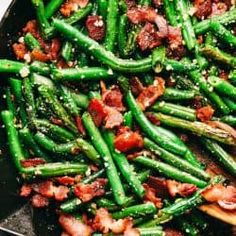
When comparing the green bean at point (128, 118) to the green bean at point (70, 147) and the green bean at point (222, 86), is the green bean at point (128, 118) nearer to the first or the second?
the green bean at point (70, 147)

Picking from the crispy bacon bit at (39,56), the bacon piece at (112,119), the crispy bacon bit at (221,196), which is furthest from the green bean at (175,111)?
the crispy bacon bit at (39,56)

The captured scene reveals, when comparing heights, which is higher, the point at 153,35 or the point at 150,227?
the point at 153,35

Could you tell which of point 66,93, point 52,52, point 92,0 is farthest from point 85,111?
point 92,0

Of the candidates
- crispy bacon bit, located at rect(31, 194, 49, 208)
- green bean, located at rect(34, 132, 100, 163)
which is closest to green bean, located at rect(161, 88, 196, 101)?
green bean, located at rect(34, 132, 100, 163)

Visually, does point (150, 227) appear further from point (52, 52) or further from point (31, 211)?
point (52, 52)

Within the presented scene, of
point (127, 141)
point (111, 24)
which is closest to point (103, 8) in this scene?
point (111, 24)
